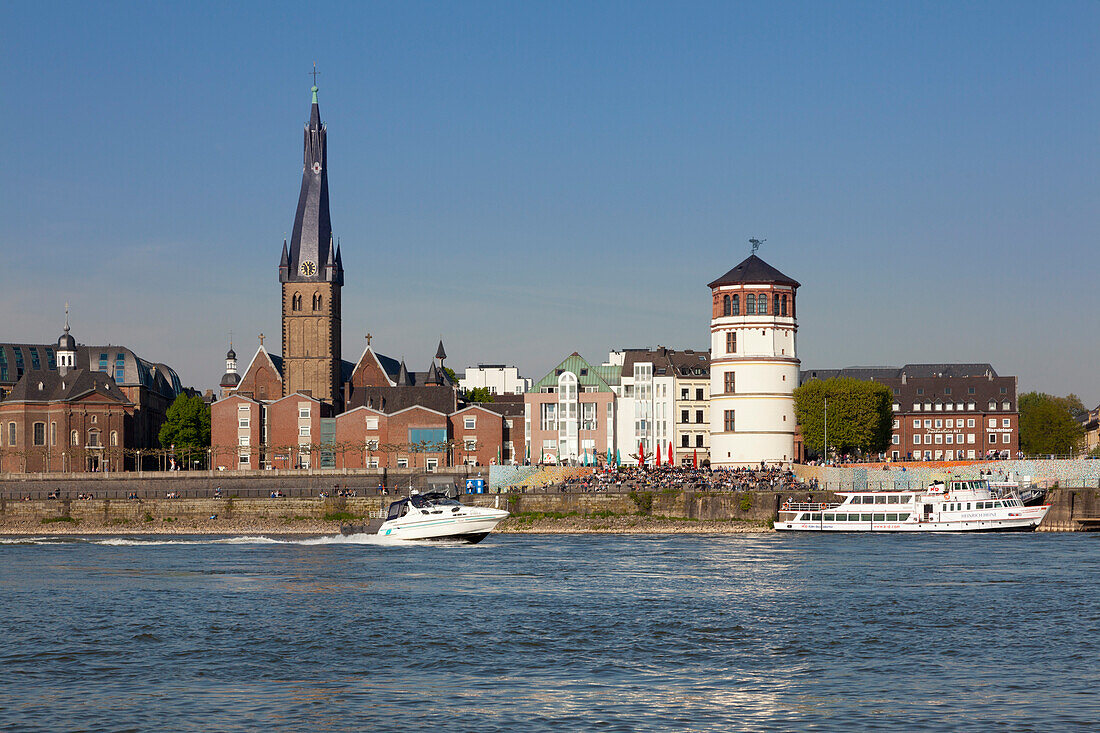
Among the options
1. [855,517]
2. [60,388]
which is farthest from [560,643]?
[60,388]

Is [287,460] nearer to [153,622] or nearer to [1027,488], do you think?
[1027,488]

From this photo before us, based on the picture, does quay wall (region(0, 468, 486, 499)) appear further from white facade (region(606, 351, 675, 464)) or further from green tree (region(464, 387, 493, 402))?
green tree (region(464, 387, 493, 402))

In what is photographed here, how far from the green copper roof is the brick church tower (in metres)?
30.7

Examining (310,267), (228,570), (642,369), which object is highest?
(310,267)

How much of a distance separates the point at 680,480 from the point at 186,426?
7841 centimetres

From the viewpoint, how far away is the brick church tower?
16588 cm

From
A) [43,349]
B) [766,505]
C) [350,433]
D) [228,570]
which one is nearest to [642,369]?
[350,433]

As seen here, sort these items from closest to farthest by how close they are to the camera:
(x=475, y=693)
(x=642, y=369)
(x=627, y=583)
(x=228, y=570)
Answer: (x=475, y=693), (x=627, y=583), (x=228, y=570), (x=642, y=369)

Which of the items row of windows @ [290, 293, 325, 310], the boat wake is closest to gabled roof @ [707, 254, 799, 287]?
the boat wake

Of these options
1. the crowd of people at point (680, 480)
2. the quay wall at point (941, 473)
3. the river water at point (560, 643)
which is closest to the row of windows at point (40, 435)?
the crowd of people at point (680, 480)

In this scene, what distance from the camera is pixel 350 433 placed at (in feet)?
488

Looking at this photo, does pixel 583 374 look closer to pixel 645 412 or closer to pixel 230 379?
pixel 645 412

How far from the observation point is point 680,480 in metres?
111

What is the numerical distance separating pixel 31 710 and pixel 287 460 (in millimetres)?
121273
